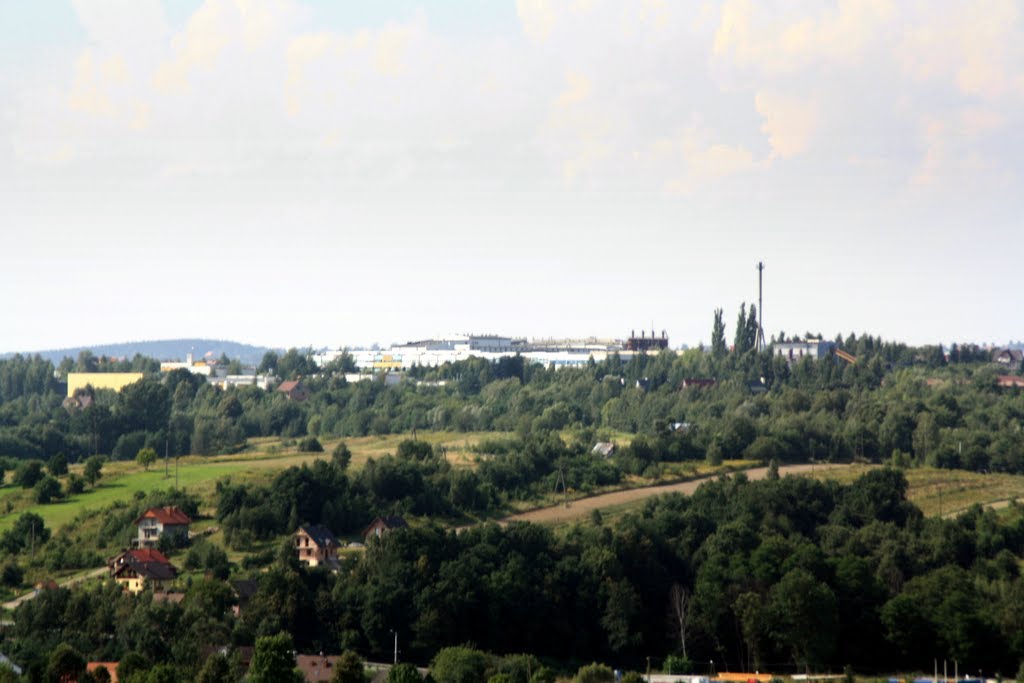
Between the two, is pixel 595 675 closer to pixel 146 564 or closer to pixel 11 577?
pixel 146 564

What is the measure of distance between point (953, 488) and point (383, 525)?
26.8 meters

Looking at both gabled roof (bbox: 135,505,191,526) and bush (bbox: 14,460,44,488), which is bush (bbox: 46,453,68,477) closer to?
bush (bbox: 14,460,44,488)

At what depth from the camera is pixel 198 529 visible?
57531 mm

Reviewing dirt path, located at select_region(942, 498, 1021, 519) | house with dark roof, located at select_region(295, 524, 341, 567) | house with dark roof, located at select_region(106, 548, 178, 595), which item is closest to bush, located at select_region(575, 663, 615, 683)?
house with dark roof, located at select_region(295, 524, 341, 567)

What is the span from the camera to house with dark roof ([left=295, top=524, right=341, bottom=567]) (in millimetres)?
53031

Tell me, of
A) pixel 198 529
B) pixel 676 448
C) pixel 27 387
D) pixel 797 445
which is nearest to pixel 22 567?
pixel 198 529

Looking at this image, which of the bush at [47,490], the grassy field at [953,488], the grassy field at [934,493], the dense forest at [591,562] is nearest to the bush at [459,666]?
the dense forest at [591,562]

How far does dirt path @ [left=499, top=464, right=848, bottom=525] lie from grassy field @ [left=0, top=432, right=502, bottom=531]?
7913 millimetres

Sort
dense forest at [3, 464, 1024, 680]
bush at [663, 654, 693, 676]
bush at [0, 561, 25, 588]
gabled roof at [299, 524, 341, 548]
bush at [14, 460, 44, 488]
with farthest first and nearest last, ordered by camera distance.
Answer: bush at [14, 460, 44, 488]
gabled roof at [299, 524, 341, 548]
bush at [0, 561, 25, 588]
dense forest at [3, 464, 1024, 680]
bush at [663, 654, 693, 676]

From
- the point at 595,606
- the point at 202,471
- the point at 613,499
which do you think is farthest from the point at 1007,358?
the point at 595,606

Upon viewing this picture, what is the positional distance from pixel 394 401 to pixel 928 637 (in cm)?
6054

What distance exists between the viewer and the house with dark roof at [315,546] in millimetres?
53031

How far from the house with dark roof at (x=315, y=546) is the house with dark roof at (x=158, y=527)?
4.76m

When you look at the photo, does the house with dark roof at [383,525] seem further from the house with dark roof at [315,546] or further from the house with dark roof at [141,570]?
the house with dark roof at [141,570]
